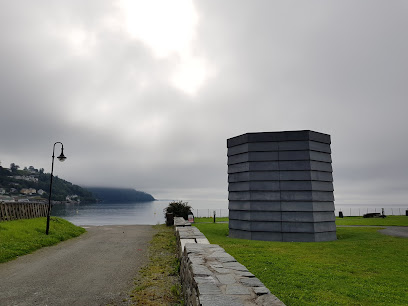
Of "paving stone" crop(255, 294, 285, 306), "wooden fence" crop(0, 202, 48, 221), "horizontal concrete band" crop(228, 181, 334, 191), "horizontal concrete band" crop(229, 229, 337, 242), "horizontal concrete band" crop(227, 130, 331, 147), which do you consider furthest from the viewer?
"wooden fence" crop(0, 202, 48, 221)

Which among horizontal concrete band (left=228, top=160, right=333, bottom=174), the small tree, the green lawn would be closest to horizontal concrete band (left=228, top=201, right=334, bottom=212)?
horizontal concrete band (left=228, top=160, right=333, bottom=174)

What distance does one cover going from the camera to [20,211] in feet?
72.5

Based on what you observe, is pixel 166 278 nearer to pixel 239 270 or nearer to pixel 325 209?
pixel 239 270

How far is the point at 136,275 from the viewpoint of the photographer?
858 centimetres

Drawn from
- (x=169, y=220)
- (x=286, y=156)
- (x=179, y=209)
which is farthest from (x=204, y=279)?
(x=179, y=209)

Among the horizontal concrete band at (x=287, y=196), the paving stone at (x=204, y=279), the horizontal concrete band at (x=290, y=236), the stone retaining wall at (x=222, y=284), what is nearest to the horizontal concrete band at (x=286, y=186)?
the horizontal concrete band at (x=287, y=196)

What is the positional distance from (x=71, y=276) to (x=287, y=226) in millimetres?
13314

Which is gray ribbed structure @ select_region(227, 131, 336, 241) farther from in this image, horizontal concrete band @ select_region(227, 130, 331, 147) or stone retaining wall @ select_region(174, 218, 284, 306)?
stone retaining wall @ select_region(174, 218, 284, 306)

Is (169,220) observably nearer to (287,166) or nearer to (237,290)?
(287,166)

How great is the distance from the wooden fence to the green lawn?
2.85 m

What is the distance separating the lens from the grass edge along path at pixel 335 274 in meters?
6.56

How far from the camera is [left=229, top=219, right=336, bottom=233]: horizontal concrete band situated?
Result: 1742 centimetres

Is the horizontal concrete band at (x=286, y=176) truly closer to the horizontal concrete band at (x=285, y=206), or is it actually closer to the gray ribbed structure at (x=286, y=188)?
the gray ribbed structure at (x=286, y=188)

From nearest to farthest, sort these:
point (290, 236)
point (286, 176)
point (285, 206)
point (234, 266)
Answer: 1. point (234, 266)
2. point (290, 236)
3. point (285, 206)
4. point (286, 176)
